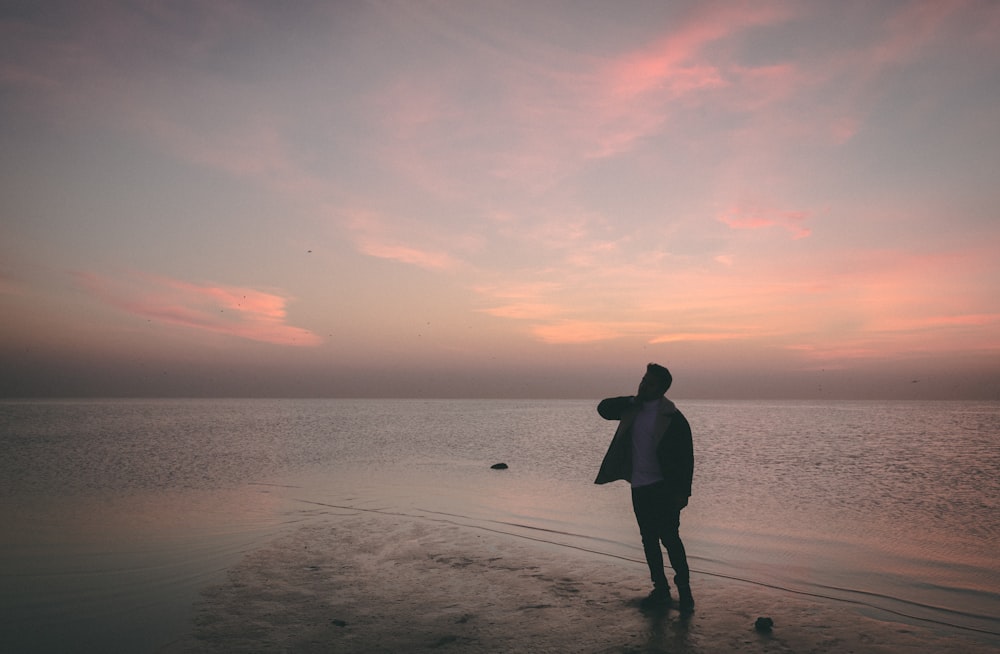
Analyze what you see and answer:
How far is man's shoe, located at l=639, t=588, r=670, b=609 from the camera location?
685 centimetres

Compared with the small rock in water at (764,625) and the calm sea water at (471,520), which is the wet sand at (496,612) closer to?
the small rock in water at (764,625)

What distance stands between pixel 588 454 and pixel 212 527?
23071 millimetres

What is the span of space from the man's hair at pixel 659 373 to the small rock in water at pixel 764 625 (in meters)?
2.65

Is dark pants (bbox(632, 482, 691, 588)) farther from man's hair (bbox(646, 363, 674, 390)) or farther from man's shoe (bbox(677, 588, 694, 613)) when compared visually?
man's hair (bbox(646, 363, 674, 390))

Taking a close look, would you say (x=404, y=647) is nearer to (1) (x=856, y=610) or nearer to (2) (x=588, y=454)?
(1) (x=856, y=610)

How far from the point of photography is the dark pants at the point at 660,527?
6.74m

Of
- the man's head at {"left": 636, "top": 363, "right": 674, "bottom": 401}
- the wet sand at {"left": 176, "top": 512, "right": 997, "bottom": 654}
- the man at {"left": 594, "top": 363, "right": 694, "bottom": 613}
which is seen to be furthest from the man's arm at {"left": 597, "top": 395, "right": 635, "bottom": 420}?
the wet sand at {"left": 176, "top": 512, "right": 997, "bottom": 654}

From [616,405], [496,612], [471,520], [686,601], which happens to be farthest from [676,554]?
[471,520]

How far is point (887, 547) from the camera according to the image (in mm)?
11430

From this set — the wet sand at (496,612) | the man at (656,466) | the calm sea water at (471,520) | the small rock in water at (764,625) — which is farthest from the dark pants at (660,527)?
the calm sea water at (471,520)

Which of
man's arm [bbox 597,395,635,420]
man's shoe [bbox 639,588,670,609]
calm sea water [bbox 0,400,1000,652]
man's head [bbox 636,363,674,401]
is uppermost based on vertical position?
man's head [bbox 636,363,674,401]

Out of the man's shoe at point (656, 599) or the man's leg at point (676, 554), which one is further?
the man's shoe at point (656, 599)

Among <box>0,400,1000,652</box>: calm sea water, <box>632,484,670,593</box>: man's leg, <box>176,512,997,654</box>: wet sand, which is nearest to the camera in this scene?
<box>176,512,997,654</box>: wet sand

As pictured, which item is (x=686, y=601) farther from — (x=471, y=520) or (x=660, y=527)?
(x=471, y=520)
